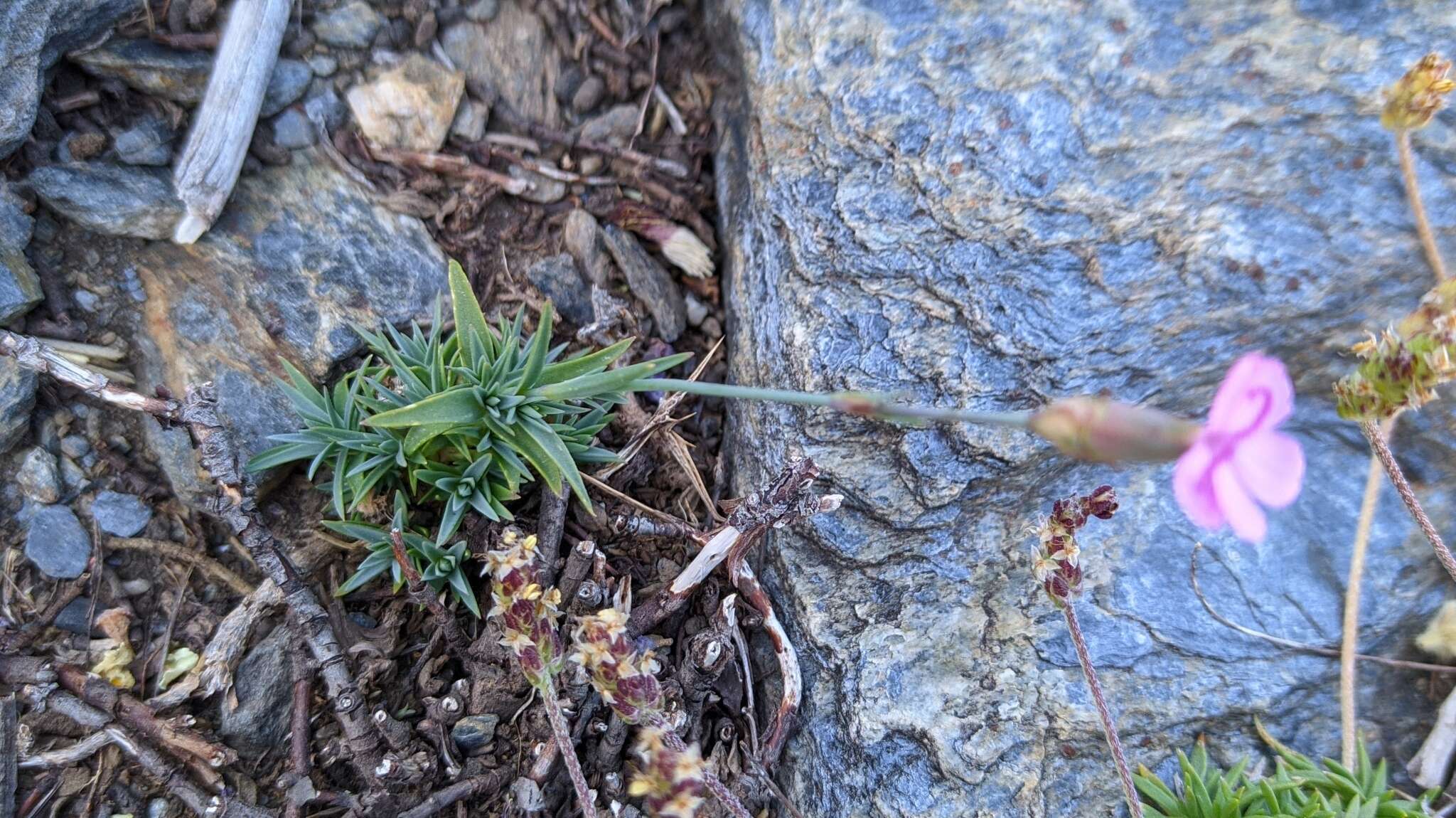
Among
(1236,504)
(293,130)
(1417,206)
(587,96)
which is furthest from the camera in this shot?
(587,96)

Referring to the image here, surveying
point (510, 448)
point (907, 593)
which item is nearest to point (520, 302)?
point (510, 448)

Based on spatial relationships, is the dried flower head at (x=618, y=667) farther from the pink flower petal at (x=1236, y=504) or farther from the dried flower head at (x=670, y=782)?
the pink flower petal at (x=1236, y=504)

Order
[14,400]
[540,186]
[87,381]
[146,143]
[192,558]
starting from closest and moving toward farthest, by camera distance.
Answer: [87,381] < [14,400] < [192,558] < [146,143] < [540,186]

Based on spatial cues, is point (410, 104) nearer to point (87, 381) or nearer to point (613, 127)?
point (613, 127)

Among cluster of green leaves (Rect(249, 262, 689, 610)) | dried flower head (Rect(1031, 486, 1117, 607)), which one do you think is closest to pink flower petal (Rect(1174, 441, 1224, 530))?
dried flower head (Rect(1031, 486, 1117, 607))

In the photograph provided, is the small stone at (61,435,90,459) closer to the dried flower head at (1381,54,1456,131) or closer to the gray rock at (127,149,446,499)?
the gray rock at (127,149,446,499)

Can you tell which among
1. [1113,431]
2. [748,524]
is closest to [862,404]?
[1113,431]

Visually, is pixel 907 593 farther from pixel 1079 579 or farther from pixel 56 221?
pixel 56 221

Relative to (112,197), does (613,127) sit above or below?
above
